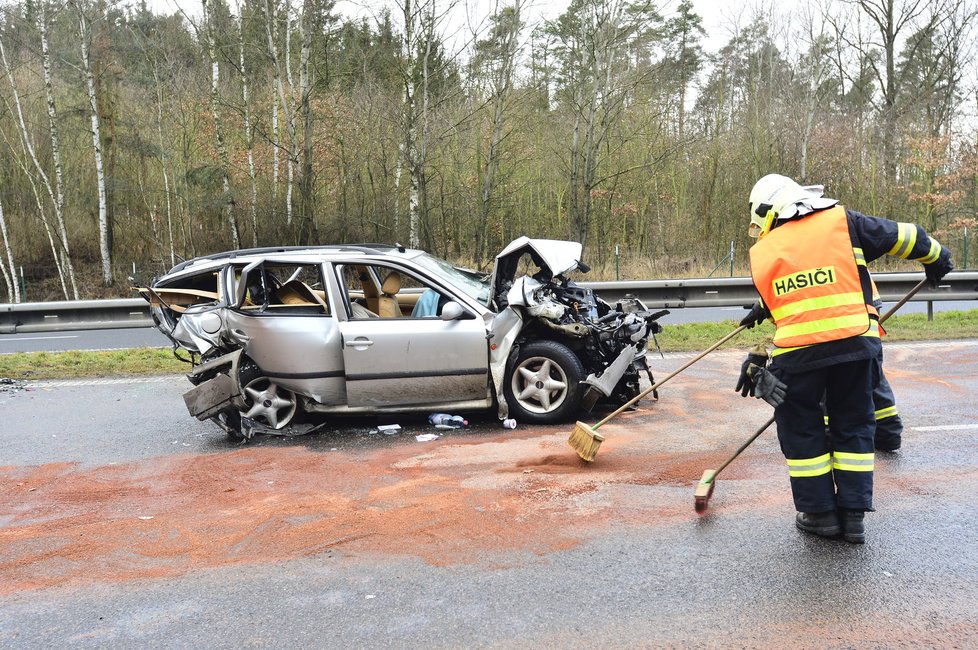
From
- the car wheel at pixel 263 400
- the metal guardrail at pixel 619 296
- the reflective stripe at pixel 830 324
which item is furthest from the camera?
the metal guardrail at pixel 619 296

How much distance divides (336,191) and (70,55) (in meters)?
9.83

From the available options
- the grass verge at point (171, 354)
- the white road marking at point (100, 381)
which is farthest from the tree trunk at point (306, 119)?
the white road marking at point (100, 381)

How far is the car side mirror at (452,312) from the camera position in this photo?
6.57 metres

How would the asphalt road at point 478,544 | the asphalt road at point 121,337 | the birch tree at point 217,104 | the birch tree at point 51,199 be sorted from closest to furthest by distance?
1. the asphalt road at point 478,544
2. the asphalt road at point 121,337
3. the birch tree at point 217,104
4. the birch tree at point 51,199

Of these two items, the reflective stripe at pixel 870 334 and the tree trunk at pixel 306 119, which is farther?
the tree trunk at pixel 306 119

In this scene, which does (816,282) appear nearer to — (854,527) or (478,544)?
(854,527)

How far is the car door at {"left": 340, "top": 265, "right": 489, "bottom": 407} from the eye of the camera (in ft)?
21.7

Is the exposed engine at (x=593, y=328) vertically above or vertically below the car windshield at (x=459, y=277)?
below

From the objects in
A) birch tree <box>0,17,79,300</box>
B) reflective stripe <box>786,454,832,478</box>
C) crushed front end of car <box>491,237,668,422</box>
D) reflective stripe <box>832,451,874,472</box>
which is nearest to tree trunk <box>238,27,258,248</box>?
birch tree <box>0,17,79,300</box>

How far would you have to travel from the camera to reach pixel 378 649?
10.5ft

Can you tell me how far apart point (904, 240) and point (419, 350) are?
385 centimetres

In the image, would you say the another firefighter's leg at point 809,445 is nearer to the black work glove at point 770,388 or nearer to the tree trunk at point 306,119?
the black work glove at point 770,388

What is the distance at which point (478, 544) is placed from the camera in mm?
4219

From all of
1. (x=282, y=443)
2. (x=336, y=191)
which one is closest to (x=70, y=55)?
(x=336, y=191)
